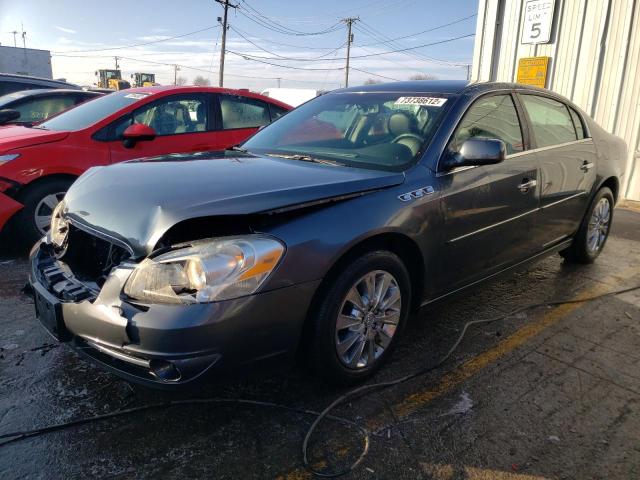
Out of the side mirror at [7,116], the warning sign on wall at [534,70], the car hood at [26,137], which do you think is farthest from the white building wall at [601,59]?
the side mirror at [7,116]

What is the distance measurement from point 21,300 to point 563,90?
845 centimetres

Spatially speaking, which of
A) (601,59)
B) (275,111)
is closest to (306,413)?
(275,111)

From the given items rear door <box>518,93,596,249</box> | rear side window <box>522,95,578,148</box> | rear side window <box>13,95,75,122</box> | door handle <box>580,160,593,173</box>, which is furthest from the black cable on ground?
rear side window <box>13,95,75,122</box>

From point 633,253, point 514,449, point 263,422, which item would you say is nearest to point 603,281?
point 633,253

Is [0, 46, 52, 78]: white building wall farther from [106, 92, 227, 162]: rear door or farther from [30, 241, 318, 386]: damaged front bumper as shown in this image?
[30, 241, 318, 386]: damaged front bumper

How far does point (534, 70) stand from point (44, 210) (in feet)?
26.0

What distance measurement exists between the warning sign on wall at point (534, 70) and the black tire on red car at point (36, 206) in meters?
7.43

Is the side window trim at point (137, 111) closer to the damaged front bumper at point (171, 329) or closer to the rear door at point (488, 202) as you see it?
the damaged front bumper at point (171, 329)

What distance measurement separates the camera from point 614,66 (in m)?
8.03

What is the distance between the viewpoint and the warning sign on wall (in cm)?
881

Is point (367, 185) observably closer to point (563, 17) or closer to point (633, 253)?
point (633, 253)

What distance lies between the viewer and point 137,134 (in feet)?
16.3

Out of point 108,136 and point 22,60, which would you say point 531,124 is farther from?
point 22,60

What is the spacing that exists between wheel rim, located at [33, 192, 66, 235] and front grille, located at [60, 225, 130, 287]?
2533mm
